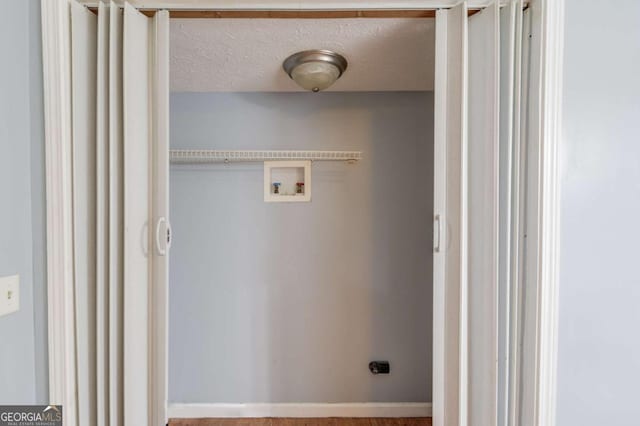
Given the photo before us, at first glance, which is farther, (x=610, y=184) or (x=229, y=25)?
(x=229, y=25)

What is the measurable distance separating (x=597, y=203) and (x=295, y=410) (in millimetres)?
1997

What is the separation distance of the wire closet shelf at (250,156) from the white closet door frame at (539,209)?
0.75m

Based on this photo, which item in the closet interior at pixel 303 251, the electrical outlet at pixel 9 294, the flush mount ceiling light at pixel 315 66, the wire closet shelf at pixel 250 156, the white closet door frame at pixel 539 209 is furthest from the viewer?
the closet interior at pixel 303 251

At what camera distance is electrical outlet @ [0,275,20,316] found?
2.82ft

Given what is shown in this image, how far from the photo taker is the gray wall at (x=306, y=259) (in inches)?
72.7

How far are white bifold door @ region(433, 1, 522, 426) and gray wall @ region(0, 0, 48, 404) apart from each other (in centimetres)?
144

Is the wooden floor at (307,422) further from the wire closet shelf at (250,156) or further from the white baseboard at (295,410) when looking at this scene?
the wire closet shelf at (250,156)

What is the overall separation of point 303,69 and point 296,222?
0.92 m

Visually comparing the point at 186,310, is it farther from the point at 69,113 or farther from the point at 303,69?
the point at 303,69

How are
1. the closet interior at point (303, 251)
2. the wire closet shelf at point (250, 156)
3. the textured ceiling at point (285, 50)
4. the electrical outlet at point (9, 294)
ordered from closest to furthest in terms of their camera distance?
the electrical outlet at point (9, 294) < the textured ceiling at point (285, 50) < the wire closet shelf at point (250, 156) < the closet interior at point (303, 251)

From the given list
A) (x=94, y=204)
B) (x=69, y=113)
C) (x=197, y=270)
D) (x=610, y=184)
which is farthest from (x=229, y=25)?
(x=610, y=184)

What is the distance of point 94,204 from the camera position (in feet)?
3.44

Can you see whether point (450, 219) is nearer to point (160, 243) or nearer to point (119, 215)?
point (160, 243)

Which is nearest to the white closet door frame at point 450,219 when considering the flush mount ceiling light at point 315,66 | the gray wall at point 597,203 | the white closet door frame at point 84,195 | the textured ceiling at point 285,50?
the textured ceiling at point 285,50
